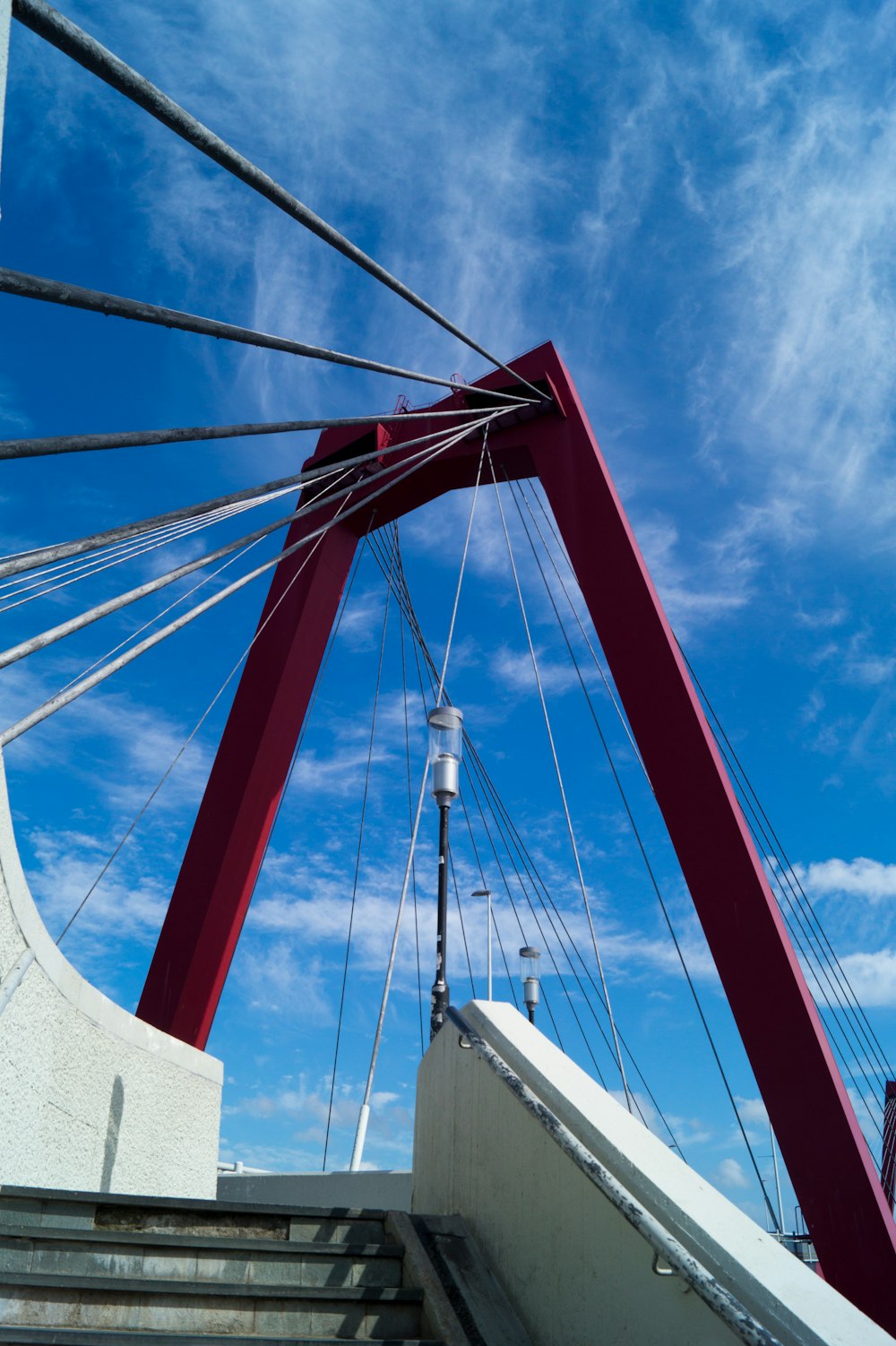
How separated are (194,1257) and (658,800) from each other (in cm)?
534

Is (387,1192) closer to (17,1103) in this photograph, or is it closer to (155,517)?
(17,1103)

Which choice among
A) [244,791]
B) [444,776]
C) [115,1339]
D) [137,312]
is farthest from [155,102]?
[244,791]

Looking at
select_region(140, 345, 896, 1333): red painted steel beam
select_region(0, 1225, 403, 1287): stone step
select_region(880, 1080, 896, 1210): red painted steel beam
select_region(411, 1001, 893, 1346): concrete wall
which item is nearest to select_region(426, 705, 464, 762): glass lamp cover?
select_region(140, 345, 896, 1333): red painted steel beam

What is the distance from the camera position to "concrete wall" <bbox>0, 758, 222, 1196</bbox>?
137 inches

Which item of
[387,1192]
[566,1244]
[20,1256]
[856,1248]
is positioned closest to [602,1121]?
[566,1244]

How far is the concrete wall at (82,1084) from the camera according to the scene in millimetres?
3492

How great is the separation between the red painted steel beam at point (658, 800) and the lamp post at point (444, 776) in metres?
1.50

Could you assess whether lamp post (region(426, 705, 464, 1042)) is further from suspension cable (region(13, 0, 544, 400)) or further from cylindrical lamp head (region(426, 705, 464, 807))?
suspension cable (region(13, 0, 544, 400))

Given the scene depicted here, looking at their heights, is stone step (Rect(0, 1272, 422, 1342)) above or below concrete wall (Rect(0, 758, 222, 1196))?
below

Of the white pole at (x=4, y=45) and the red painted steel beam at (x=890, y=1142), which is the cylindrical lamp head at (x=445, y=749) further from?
the red painted steel beam at (x=890, y=1142)

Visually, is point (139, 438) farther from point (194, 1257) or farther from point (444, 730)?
point (444, 730)

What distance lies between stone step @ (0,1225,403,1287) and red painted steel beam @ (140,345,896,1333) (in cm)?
408

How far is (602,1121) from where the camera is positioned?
9.21 ft

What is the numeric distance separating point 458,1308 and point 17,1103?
67.6 inches
